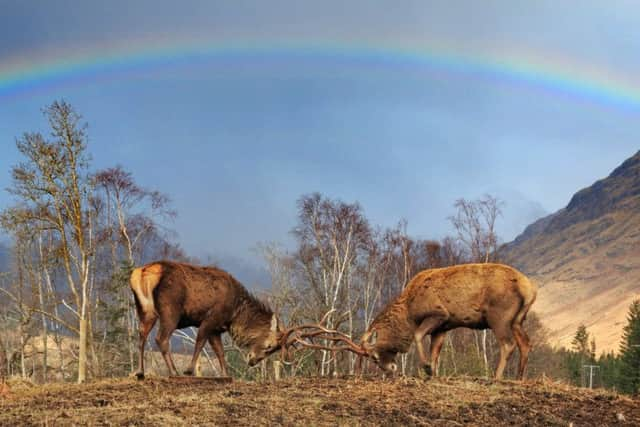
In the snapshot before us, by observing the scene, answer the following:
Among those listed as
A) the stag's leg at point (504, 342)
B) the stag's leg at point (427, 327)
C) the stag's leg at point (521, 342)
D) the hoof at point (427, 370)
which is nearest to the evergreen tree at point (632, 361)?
the stag's leg at point (521, 342)

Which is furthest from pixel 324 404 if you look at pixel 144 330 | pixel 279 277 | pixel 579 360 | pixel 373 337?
pixel 579 360

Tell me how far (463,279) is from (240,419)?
25.2 ft

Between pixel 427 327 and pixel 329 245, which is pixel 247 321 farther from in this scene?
pixel 329 245

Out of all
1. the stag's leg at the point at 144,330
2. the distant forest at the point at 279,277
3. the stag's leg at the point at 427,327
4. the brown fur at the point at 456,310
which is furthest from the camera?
the distant forest at the point at 279,277

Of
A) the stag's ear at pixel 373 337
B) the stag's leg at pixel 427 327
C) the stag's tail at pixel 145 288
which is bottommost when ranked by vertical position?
the stag's ear at pixel 373 337

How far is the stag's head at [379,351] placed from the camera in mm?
16047

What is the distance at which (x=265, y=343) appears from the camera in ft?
53.6

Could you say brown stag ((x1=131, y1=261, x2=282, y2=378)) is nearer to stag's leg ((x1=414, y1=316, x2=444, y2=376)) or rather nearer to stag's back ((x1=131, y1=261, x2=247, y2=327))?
stag's back ((x1=131, y1=261, x2=247, y2=327))

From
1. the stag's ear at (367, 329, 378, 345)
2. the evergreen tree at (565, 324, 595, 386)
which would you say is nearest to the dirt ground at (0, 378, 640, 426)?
the stag's ear at (367, 329, 378, 345)

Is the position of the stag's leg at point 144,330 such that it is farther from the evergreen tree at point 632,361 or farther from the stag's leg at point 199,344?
the evergreen tree at point 632,361

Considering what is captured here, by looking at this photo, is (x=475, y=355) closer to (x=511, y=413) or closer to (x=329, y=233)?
(x=329, y=233)

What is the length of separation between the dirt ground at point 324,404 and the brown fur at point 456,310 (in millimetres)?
1807

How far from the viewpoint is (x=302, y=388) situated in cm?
1207

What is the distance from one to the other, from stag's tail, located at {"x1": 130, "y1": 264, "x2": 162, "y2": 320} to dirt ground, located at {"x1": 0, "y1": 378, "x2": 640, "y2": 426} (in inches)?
62.9
